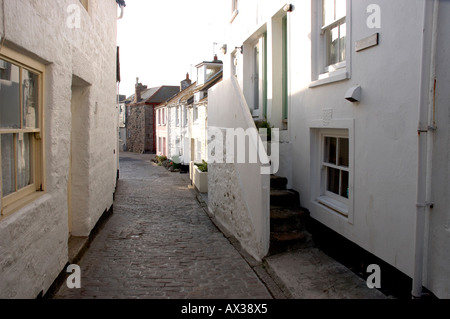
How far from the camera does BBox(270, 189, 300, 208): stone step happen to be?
684 centimetres

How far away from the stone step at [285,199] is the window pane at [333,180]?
75cm

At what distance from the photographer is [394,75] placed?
14.1 ft

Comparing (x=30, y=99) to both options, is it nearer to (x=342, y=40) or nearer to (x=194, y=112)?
(x=342, y=40)

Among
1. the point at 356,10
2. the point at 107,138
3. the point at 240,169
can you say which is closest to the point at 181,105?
the point at 107,138

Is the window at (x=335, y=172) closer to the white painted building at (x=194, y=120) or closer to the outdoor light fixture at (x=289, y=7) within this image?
the outdoor light fixture at (x=289, y=7)

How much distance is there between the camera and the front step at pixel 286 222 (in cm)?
606

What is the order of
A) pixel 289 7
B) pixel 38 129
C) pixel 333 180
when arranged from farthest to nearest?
pixel 289 7, pixel 333 180, pixel 38 129

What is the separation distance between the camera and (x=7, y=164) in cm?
378

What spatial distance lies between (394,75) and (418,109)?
0.60 meters

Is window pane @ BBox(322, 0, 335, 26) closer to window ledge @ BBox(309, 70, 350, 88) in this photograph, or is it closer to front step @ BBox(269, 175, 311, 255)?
window ledge @ BBox(309, 70, 350, 88)

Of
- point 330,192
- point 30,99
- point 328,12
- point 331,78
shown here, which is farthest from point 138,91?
point 30,99

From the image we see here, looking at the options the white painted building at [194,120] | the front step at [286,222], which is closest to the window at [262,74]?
the front step at [286,222]

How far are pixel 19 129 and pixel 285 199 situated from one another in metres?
4.37

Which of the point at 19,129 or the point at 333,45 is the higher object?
the point at 333,45
